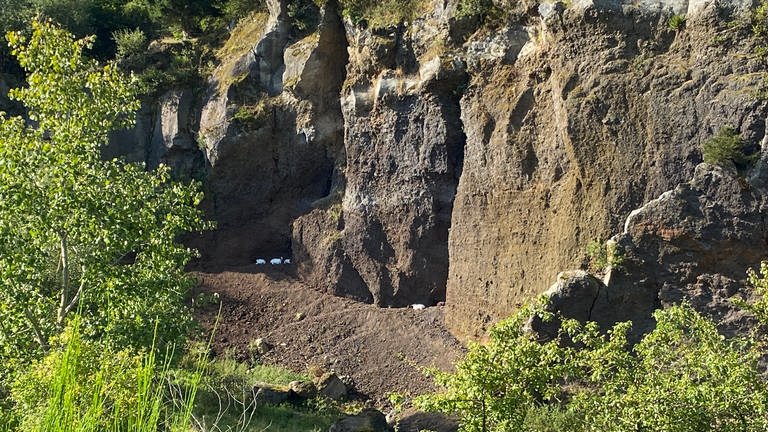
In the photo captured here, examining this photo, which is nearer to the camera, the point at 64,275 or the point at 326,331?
the point at 64,275

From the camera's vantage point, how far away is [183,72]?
86.1 ft

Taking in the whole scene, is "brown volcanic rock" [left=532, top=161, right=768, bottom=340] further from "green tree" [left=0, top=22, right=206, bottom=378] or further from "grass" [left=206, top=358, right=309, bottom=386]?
"green tree" [left=0, top=22, right=206, bottom=378]

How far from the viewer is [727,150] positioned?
1597 cm

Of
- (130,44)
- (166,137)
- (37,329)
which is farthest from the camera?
(130,44)

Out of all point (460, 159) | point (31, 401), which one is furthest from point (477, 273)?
point (31, 401)

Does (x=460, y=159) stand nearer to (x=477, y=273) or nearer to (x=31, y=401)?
(x=477, y=273)

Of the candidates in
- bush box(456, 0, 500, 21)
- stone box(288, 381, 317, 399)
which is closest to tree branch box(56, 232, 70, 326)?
stone box(288, 381, 317, 399)

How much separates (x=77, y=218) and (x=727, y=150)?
458 inches

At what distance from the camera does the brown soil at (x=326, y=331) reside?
20.5 meters


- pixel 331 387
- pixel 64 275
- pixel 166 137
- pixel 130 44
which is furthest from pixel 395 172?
pixel 64 275

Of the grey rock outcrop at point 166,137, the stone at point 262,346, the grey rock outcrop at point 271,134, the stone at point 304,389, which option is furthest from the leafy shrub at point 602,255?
the grey rock outcrop at point 166,137

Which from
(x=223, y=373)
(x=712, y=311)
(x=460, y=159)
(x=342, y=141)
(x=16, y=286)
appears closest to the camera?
(x=16, y=286)

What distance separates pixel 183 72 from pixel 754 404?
21360 mm

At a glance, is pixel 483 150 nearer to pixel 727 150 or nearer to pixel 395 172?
pixel 395 172
